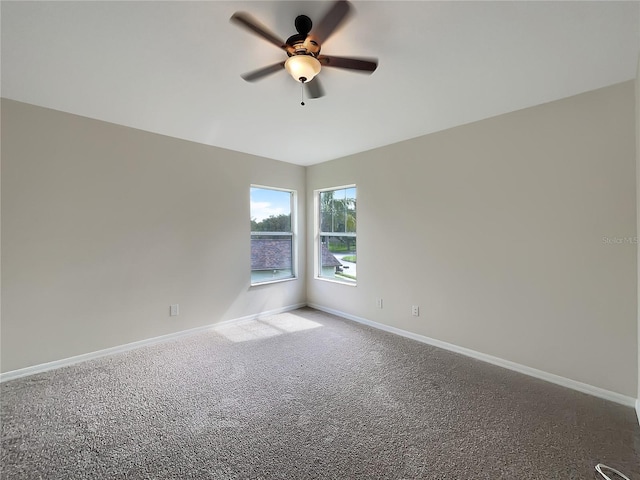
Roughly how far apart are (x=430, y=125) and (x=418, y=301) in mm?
2019

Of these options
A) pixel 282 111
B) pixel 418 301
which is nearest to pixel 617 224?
pixel 418 301

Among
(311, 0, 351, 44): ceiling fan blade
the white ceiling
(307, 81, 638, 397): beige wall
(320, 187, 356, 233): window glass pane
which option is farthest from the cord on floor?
(320, 187, 356, 233): window glass pane

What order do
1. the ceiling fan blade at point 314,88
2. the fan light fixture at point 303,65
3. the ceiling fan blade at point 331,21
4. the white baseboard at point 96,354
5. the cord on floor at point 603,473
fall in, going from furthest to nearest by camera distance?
the white baseboard at point 96,354 → the ceiling fan blade at point 314,88 → the fan light fixture at point 303,65 → the cord on floor at point 603,473 → the ceiling fan blade at point 331,21

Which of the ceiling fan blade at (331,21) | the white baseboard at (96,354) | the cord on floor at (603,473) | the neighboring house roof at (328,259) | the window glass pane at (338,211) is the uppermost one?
the ceiling fan blade at (331,21)

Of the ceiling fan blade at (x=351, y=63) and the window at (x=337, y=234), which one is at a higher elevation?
the ceiling fan blade at (x=351, y=63)

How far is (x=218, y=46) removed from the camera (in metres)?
1.76

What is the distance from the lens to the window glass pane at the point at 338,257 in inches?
167

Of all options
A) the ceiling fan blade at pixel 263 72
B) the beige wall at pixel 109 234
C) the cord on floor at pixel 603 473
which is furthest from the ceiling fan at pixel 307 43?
the cord on floor at pixel 603 473

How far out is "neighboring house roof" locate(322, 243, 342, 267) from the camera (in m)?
4.53

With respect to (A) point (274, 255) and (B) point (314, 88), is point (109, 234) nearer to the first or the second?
(A) point (274, 255)

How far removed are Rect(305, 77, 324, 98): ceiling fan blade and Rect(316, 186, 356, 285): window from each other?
84.1 inches

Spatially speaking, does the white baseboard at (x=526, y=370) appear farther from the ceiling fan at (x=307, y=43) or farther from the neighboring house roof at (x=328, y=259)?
the ceiling fan at (x=307, y=43)

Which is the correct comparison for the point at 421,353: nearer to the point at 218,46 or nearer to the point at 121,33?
the point at 218,46

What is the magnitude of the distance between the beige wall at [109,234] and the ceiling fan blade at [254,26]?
2321 millimetres
